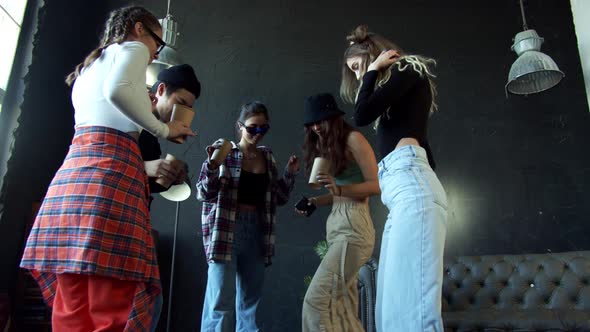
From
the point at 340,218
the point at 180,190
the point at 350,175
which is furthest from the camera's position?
the point at 350,175

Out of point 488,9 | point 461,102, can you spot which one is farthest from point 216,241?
point 488,9

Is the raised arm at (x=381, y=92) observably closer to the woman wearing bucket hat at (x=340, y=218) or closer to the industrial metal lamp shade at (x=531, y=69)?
the woman wearing bucket hat at (x=340, y=218)

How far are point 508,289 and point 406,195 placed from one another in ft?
7.29

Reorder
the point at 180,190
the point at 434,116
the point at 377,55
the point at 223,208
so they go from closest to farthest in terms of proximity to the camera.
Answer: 1. the point at 377,55
2. the point at 180,190
3. the point at 223,208
4. the point at 434,116

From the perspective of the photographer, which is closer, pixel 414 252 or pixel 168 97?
pixel 414 252

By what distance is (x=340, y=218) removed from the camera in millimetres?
1951

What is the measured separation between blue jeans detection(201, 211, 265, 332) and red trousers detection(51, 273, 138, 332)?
102cm

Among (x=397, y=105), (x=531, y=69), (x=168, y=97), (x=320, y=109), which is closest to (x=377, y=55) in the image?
(x=397, y=105)

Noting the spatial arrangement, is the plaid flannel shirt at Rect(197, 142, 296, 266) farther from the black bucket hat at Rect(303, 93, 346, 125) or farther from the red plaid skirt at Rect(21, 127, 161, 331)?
the red plaid skirt at Rect(21, 127, 161, 331)

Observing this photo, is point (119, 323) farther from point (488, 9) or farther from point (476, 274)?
point (488, 9)

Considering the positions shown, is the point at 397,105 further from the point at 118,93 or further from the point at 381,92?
the point at 118,93

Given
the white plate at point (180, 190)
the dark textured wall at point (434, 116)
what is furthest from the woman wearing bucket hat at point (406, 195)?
the dark textured wall at point (434, 116)

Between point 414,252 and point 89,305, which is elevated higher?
point 414,252

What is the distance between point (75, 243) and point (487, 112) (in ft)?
11.0
